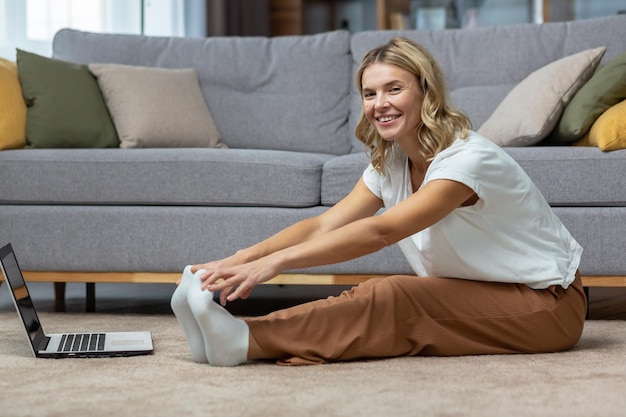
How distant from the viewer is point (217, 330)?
73.3 inches

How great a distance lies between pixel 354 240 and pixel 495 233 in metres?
0.37

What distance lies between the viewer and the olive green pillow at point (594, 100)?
2738mm

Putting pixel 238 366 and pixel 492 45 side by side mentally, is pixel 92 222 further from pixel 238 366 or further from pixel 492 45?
pixel 492 45

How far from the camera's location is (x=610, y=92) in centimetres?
274

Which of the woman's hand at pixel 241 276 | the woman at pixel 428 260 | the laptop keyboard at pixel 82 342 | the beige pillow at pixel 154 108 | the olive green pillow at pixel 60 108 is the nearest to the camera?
the woman's hand at pixel 241 276

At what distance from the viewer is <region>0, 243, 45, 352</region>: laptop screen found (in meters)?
2.07

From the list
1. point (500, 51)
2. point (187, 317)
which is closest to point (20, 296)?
point (187, 317)

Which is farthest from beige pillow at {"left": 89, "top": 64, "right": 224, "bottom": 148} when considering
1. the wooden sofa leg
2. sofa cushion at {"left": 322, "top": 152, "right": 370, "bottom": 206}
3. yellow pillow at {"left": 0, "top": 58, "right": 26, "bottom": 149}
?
sofa cushion at {"left": 322, "top": 152, "right": 370, "bottom": 206}

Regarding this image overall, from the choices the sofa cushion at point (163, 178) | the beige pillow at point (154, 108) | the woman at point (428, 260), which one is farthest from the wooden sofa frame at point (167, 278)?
the beige pillow at point (154, 108)

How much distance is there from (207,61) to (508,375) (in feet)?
6.78

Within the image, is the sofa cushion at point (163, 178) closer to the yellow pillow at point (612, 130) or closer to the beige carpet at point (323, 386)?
the beige carpet at point (323, 386)

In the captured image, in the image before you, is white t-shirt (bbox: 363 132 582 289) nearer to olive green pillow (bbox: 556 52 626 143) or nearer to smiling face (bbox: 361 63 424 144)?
smiling face (bbox: 361 63 424 144)

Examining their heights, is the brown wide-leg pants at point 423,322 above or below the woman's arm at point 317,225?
below

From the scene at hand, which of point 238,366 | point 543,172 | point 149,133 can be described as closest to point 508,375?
point 238,366
